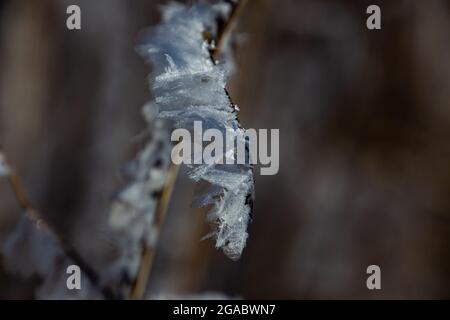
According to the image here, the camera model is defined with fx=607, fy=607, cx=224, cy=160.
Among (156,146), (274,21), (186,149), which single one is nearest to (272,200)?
(274,21)

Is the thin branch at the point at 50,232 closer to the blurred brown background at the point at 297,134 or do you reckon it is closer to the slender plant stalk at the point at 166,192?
the slender plant stalk at the point at 166,192

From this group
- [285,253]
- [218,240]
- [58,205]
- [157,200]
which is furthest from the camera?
[285,253]

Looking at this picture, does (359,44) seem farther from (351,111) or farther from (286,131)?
(286,131)

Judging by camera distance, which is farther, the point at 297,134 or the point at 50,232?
the point at 297,134

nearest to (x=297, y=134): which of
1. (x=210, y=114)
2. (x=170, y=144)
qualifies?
(x=170, y=144)

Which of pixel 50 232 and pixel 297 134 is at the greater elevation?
pixel 297 134

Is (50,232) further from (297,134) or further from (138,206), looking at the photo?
(297,134)
